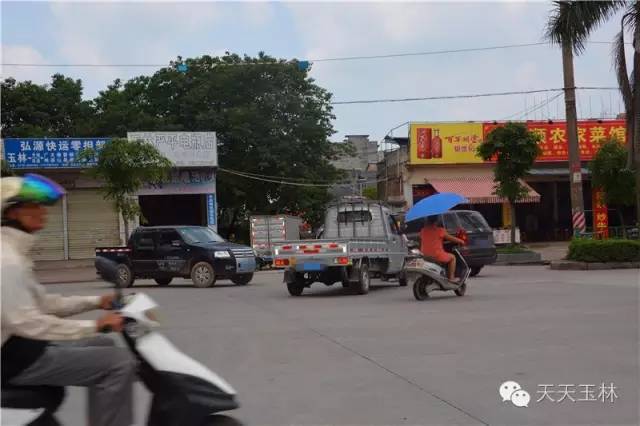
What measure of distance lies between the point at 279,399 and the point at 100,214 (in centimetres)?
2954

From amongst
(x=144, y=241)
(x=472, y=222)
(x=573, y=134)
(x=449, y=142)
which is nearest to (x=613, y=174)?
(x=449, y=142)

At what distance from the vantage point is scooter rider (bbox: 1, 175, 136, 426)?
11.4 feet

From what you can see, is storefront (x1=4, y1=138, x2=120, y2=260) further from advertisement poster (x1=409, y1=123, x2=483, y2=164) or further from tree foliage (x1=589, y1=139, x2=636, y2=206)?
tree foliage (x1=589, y1=139, x2=636, y2=206)

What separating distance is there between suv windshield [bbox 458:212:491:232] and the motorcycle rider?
22.0 ft

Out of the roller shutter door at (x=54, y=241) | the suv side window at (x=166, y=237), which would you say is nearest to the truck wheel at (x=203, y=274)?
the suv side window at (x=166, y=237)

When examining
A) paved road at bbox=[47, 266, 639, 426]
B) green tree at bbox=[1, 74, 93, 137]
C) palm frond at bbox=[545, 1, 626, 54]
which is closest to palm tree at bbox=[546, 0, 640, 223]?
palm frond at bbox=[545, 1, 626, 54]

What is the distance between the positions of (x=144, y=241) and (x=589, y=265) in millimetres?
12868

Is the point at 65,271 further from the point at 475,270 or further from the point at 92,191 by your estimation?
the point at 475,270

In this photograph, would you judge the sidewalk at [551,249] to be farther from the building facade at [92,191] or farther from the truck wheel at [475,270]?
the building facade at [92,191]

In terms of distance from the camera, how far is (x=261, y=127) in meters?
40.0

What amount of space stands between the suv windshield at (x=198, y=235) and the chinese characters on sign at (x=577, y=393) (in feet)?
48.0

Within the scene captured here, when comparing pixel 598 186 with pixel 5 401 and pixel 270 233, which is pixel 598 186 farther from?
pixel 5 401

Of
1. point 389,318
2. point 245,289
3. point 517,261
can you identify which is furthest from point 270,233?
point 389,318

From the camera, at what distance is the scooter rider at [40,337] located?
348cm
